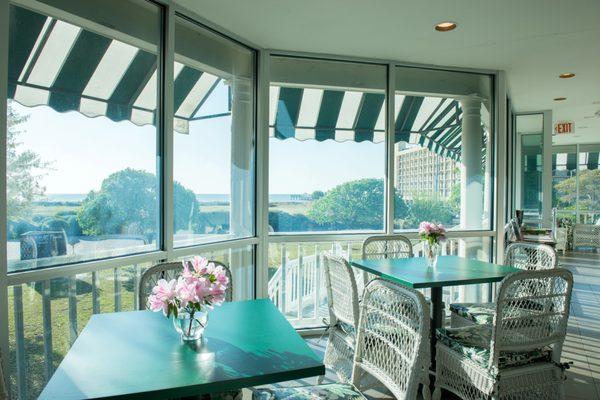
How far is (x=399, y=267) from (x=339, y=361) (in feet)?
2.63

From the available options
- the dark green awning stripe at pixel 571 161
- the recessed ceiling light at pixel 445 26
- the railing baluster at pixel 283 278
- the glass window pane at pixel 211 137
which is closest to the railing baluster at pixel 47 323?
the glass window pane at pixel 211 137

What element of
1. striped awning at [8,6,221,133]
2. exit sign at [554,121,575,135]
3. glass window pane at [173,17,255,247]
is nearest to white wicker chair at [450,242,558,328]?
glass window pane at [173,17,255,247]

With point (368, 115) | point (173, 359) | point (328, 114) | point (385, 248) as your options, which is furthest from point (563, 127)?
point (173, 359)

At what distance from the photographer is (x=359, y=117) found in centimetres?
414

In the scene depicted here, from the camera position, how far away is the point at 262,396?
1.83m

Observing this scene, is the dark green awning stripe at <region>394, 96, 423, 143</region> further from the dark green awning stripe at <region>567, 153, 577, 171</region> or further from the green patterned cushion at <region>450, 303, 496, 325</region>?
the dark green awning stripe at <region>567, 153, 577, 171</region>

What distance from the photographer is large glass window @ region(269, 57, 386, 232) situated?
3.91 meters

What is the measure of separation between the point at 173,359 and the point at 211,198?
2.09 meters

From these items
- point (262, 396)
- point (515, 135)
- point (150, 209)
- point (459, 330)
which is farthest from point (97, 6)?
point (515, 135)

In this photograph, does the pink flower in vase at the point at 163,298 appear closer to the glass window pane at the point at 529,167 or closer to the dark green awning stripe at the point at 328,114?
the dark green awning stripe at the point at 328,114

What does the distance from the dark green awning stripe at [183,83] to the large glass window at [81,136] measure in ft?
0.67

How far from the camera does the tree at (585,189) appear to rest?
33.5 ft

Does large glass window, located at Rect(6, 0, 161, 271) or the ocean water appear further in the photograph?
the ocean water

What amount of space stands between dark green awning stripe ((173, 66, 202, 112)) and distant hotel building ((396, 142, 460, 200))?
6.85 ft
